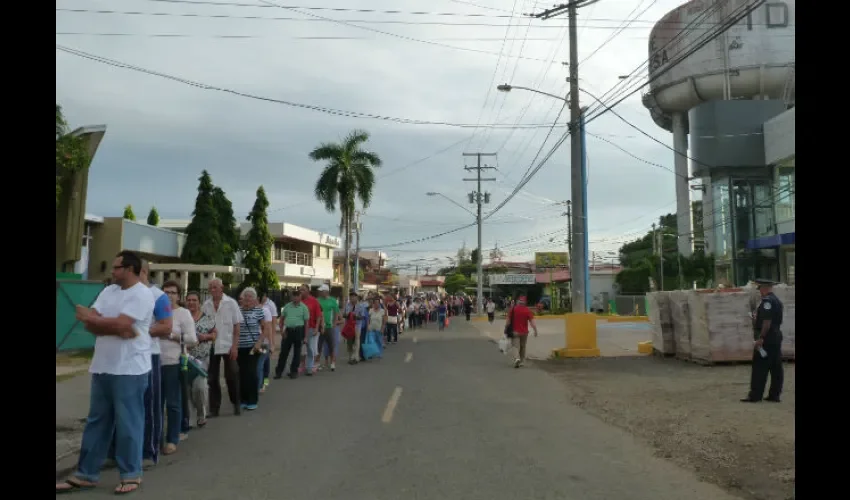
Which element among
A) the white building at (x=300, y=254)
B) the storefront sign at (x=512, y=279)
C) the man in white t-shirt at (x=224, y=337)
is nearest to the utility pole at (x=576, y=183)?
the man in white t-shirt at (x=224, y=337)

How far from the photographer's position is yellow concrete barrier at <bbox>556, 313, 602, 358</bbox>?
17.5m

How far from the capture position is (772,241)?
3806cm

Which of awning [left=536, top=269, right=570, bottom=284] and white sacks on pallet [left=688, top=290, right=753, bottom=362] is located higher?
awning [left=536, top=269, right=570, bottom=284]

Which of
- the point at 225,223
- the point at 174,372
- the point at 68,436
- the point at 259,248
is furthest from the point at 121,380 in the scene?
the point at 259,248

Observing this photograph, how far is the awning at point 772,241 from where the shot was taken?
1374 inches

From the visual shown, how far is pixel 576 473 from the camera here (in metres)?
6.05

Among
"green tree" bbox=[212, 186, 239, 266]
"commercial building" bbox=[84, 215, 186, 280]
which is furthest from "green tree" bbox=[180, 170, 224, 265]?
"commercial building" bbox=[84, 215, 186, 280]

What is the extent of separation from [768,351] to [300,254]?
1821 inches

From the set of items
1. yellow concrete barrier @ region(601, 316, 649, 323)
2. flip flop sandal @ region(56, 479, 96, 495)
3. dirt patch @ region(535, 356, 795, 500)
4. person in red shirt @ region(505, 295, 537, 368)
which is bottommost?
yellow concrete barrier @ region(601, 316, 649, 323)

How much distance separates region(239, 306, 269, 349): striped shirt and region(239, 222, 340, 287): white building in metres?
37.2

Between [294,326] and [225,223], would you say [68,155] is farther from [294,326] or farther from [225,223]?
[225,223]

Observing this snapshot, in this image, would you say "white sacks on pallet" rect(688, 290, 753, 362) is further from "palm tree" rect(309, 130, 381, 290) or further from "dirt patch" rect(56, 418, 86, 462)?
"palm tree" rect(309, 130, 381, 290)

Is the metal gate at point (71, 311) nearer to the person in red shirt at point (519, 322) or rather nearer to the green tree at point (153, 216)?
the person in red shirt at point (519, 322)

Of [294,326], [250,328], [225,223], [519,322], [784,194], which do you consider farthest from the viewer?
[784,194]
